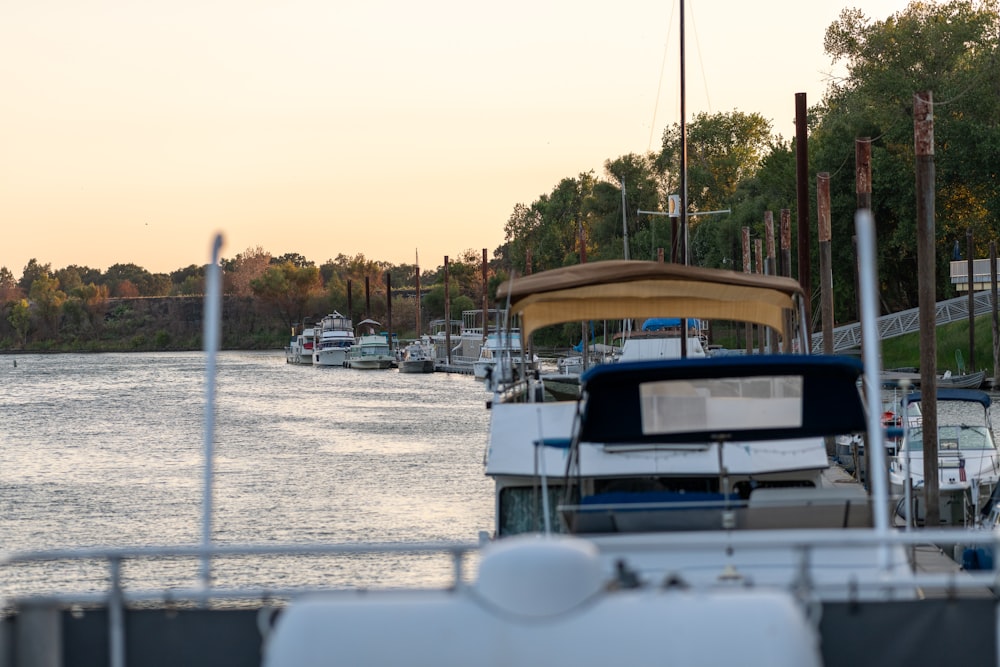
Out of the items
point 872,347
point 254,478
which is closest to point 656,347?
point 254,478

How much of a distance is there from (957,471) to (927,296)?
12.6ft

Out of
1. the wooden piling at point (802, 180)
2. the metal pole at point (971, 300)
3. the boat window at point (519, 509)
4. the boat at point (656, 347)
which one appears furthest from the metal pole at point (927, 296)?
the metal pole at point (971, 300)

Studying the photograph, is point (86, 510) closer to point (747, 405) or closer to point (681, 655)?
point (747, 405)

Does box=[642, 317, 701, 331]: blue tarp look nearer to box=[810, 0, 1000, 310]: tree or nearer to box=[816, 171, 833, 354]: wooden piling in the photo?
box=[816, 171, 833, 354]: wooden piling

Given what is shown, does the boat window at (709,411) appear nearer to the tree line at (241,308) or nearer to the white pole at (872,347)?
the white pole at (872,347)

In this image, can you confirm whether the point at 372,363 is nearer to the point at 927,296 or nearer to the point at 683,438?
the point at 927,296

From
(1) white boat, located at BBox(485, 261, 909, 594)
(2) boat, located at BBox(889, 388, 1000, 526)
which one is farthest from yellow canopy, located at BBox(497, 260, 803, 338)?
(2) boat, located at BBox(889, 388, 1000, 526)

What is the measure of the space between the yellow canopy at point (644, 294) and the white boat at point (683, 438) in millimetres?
16

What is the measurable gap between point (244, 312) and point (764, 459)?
15931cm

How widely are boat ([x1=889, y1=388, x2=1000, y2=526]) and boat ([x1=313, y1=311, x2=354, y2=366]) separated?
276ft

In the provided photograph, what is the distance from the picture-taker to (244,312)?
551 feet

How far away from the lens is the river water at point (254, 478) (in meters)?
23.7

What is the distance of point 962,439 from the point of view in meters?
23.0

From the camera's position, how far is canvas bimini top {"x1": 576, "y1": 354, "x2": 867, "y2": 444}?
353 inches
